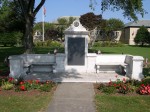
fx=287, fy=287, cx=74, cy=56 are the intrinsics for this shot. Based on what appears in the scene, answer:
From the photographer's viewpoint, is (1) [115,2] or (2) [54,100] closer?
(2) [54,100]

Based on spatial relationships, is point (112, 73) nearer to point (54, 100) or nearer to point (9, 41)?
point (54, 100)

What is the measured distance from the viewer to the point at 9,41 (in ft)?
151

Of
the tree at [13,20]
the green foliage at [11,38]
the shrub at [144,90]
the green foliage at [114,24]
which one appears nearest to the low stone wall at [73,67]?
the shrub at [144,90]

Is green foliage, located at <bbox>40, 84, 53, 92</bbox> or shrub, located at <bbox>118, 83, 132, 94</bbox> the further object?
green foliage, located at <bbox>40, 84, 53, 92</bbox>

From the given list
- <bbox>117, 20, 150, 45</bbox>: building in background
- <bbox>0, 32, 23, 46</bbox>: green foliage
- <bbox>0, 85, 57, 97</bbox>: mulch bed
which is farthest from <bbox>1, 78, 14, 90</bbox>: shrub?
<bbox>117, 20, 150, 45</bbox>: building in background

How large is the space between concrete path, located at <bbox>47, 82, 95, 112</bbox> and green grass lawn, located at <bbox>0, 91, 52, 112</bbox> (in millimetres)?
251

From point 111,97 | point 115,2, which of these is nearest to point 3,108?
point 111,97

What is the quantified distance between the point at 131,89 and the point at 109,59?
5.42 metres

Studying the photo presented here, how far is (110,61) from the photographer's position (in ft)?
50.4

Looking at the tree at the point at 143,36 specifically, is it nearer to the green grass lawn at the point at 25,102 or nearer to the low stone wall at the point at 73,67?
the low stone wall at the point at 73,67

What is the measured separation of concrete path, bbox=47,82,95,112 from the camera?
7906mm

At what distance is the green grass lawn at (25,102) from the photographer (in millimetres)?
7801

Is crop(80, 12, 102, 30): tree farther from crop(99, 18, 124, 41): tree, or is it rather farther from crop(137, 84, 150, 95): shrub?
crop(137, 84, 150, 95): shrub

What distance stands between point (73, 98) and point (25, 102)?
1.54 m
